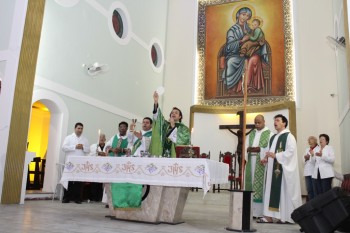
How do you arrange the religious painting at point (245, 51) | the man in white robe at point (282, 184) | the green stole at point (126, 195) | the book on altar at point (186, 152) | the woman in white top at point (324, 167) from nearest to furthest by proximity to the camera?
1. the green stole at point (126, 195)
2. the book on altar at point (186, 152)
3. the man in white robe at point (282, 184)
4. the woman in white top at point (324, 167)
5. the religious painting at point (245, 51)

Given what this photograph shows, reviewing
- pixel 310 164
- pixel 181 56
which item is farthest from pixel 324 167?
pixel 181 56

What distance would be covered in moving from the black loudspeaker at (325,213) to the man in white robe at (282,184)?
1125 mm

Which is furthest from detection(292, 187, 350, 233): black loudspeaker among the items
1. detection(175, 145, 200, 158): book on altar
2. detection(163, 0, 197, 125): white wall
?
detection(163, 0, 197, 125): white wall

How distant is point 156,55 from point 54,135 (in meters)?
5.56

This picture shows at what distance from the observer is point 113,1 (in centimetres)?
1003

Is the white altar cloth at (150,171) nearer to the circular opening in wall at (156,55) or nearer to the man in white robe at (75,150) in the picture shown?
the man in white robe at (75,150)

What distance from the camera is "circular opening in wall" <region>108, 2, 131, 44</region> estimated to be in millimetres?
10126

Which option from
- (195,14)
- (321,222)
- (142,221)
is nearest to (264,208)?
(321,222)

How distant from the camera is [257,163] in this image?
18.3ft

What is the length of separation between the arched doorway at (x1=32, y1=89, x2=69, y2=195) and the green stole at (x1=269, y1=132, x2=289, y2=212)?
4.70 meters

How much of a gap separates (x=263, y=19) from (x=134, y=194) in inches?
357

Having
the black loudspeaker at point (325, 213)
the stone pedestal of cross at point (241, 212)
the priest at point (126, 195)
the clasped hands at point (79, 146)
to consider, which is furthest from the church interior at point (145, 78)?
the clasped hands at point (79, 146)

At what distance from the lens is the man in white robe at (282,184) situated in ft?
16.4

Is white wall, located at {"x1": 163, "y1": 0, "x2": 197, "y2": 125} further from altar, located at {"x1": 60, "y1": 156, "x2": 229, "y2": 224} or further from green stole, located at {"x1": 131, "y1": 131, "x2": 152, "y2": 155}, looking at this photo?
altar, located at {"x1": 60, "y1": 156, "x2": 229, "y2": 224}
